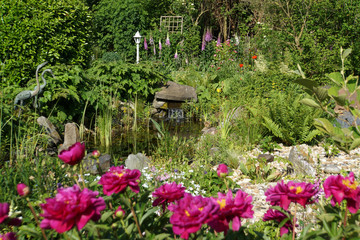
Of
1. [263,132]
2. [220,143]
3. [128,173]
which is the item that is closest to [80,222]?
[128,173]

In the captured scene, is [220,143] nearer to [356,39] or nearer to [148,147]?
[148,147]

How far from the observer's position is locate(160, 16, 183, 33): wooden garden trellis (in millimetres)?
12102

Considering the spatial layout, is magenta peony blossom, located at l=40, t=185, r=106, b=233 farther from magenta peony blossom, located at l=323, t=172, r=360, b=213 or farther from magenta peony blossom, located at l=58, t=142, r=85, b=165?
magenta peony blossom, located at l=323, t=172, r=360, b=213

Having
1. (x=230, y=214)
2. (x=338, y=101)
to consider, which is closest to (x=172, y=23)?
(x=338, y=101)

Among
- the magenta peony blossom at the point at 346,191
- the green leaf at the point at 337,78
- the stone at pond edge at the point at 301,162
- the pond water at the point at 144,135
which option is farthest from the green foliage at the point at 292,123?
the magenta peony blossom at the point at 346,191

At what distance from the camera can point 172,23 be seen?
1277 cm

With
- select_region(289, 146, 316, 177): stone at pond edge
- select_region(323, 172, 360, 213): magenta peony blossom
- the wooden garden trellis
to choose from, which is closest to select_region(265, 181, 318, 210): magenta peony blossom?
select_region(323, 172, 360, 213): magenta peony blossom

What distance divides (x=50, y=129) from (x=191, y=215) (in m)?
4.27

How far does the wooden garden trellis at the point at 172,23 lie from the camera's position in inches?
476

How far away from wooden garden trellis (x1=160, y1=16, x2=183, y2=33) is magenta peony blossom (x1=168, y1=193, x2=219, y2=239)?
11.3m

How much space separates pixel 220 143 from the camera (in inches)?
177

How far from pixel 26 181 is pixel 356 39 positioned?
635cm

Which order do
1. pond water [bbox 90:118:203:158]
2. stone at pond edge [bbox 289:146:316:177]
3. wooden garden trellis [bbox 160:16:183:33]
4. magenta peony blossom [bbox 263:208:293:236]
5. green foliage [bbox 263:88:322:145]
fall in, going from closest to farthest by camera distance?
magenta peony blossom [bbox 263:208:293:236] → stone at pond edge [bbox 289:146:316:177] → green foliage [bbox 263:88:322:145] → pond water [bbox 90:118:203:158] → wooden garden trellis [bbox 160:16:183:33]

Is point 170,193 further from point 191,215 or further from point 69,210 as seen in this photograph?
point 69,210
